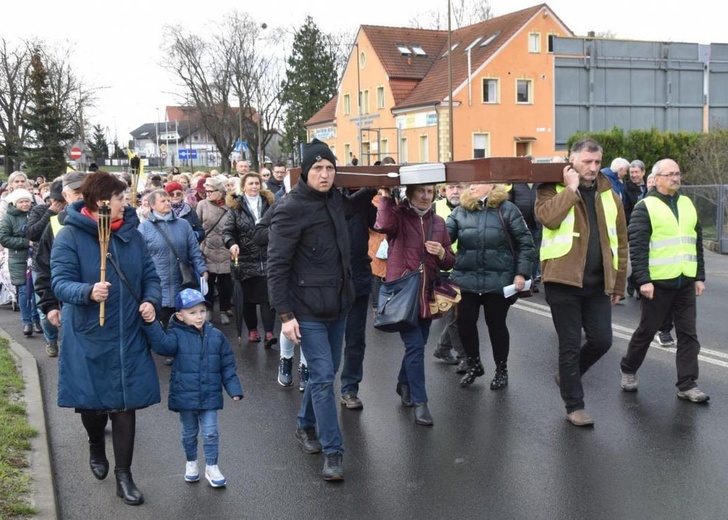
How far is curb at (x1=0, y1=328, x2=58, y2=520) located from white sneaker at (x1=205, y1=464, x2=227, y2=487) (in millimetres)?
913

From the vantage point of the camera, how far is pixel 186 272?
8.78 meters

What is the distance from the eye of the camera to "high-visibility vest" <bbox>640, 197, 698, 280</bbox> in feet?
22.8

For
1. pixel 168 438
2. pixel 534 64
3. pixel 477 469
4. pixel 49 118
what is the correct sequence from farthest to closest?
pixel 49 118, pixel 534 64, pixel 168 438, pixel 477 469

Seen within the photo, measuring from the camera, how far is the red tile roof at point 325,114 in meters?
66.4

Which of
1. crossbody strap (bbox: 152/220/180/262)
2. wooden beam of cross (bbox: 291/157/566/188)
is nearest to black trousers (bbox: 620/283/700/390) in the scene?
wooden beam of cross (bbox: 291/157/566/188)

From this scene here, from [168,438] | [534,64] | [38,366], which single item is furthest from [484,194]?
[534,64]

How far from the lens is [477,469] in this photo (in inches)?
220

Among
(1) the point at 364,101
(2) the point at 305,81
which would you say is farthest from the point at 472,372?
(2) the point at 305,81

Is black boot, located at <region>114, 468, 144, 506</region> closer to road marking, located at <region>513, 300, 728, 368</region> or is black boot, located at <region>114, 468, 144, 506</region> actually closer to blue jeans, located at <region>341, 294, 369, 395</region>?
blue jeans, located at <region>341, 294, 369, 395</region>

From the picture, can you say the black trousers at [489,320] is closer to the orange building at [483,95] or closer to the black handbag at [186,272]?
the black handbag at [186,272]

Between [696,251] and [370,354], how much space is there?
356cm

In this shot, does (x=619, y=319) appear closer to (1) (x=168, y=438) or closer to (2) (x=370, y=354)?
(2) (x=370, y=354)

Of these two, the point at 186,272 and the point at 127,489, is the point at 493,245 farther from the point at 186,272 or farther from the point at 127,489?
the point at 127,489

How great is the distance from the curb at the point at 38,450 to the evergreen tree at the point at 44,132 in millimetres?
51162
